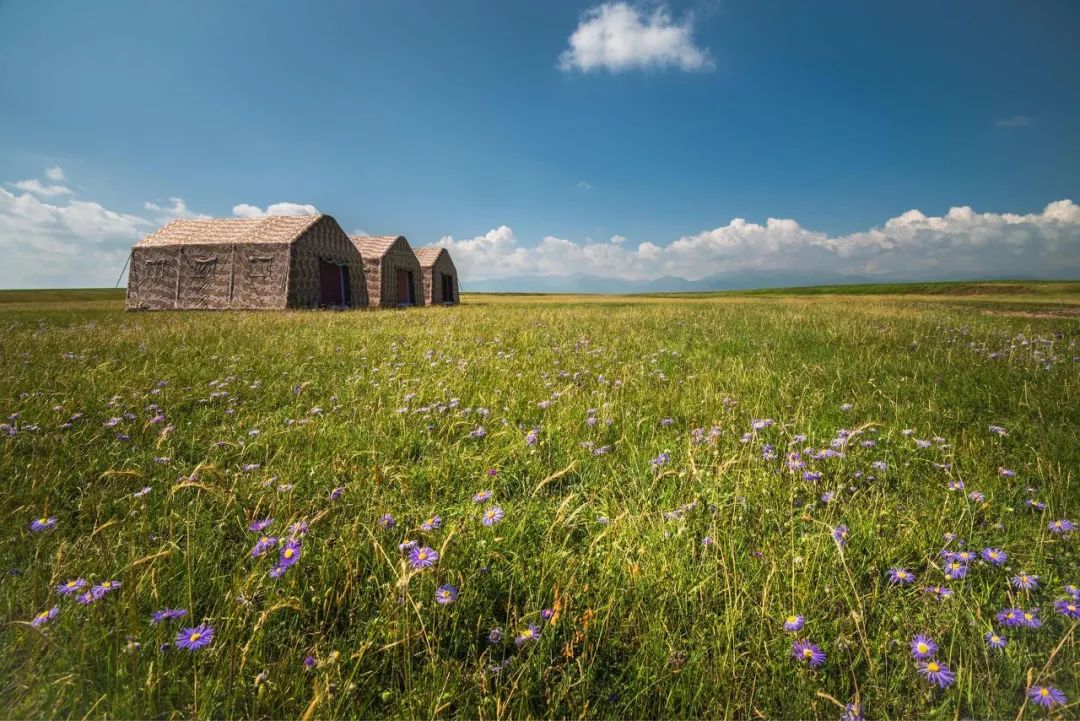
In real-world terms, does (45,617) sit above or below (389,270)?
below

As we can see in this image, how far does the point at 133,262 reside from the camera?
2494 centimetres

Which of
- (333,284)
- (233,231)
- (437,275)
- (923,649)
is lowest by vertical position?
(923,649)

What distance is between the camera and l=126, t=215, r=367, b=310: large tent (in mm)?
23531

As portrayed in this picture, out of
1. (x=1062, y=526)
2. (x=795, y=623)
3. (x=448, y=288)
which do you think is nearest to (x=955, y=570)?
(x=1062, y=526)

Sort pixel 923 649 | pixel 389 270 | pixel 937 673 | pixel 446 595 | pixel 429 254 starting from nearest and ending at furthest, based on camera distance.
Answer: pixel 937 673 → pixel 923 649 → pixel 446 595 → pixel 389 270 → pixel 429 254

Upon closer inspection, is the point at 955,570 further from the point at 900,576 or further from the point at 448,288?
the point at 448,288

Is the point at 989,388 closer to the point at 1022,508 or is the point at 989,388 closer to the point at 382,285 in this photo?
the point at 1022,508

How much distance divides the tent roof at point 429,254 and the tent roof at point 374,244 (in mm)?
4479

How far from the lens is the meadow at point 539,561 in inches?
58.5

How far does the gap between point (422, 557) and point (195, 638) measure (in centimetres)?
74

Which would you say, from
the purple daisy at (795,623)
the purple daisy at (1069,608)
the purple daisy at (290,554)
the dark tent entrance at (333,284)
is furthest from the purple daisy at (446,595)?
the dark tent entrance at (333,284)

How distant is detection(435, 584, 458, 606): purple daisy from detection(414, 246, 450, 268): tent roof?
37.8 m

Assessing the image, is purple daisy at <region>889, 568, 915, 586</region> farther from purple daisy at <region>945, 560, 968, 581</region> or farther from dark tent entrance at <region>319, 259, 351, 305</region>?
dark tent entrance at <region>319, 259, 351, 305</region>

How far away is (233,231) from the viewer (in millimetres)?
24562
